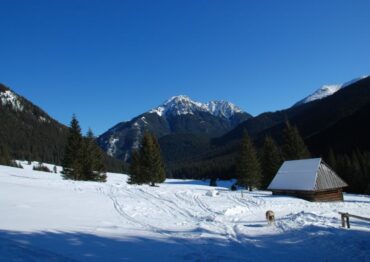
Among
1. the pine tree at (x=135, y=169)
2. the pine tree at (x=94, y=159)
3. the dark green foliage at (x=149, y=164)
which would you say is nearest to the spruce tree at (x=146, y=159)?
the dark green foliage at (x=149, y=164)

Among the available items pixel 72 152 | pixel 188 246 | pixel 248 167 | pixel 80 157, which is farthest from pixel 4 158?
pixel 188 246

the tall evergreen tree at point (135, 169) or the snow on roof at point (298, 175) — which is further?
the tall evergreen tree at point (135, 169)

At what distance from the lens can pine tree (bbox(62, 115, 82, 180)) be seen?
171 ft

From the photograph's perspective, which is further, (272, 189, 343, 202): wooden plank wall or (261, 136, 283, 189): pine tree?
(261, 136, 283, 189): pine tree

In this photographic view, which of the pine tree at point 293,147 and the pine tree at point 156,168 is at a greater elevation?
the pine tree at point 293,147

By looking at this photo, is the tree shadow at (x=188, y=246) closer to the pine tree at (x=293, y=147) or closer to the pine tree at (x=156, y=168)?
the pine tree at (x=156, y=168)

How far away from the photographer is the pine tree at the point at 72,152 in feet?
171

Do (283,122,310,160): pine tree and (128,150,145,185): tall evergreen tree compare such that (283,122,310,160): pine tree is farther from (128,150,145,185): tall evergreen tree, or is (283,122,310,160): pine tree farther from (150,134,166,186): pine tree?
(128,150,145,185): tall evergreen tree

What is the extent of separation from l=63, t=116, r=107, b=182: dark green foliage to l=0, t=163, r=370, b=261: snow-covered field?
73.3 ft

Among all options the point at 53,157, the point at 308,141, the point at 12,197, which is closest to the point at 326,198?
the point at 12,197

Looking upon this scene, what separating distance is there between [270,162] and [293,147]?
Answer: 5.00 m

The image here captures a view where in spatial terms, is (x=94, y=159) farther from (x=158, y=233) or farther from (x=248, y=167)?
(x=158, y=233)

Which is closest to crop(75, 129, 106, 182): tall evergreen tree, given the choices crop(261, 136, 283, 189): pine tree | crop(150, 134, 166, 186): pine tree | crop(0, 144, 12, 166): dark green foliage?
crop(150, 134, 166, 186): pine tree

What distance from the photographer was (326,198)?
41.2 metres
